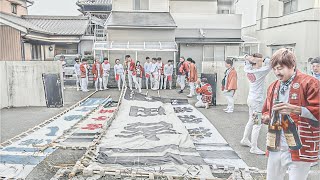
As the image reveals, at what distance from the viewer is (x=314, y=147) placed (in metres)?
2.81

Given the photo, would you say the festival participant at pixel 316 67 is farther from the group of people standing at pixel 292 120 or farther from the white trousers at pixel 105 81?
the white trousers at pixel 105 81

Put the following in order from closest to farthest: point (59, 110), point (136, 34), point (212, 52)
Answer: point (59, 110) < point (136, 34) < point (212, 52)

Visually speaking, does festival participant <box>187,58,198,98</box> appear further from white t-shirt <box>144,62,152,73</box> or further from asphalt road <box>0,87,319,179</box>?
white t-shirt <box>144,62,152,73</box>

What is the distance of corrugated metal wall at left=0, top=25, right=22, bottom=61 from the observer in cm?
1417

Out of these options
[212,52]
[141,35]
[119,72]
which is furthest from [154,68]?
[212,52]

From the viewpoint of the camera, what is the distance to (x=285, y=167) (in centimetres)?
301

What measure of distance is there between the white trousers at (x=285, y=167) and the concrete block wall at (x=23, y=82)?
9.42 m

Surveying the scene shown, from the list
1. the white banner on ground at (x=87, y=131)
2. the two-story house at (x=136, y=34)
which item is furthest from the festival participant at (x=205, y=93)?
the two-story house at (x=136, y=34)

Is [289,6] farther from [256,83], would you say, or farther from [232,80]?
[256,83]

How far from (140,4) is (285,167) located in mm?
19615

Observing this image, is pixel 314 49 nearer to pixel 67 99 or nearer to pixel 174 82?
pixel 174 82

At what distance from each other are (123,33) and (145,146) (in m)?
14.9

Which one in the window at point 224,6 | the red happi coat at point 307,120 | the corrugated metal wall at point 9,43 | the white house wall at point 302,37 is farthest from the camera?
the window at point 224,6

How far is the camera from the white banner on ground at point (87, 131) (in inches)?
237
